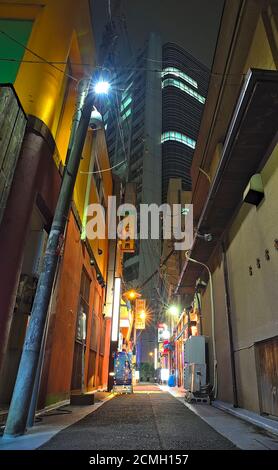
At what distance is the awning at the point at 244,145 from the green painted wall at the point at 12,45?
5768 millimetres

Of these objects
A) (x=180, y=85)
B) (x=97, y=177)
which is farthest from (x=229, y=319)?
(x=180, y=85)

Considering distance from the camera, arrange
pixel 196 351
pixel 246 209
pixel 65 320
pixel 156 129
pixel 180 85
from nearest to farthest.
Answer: pixel 246 209 < pixel 65 320 < pixel 196 351 < pixel 156 129 < pixel 180 85

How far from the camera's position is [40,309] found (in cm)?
499

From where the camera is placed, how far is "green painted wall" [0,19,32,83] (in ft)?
26.7

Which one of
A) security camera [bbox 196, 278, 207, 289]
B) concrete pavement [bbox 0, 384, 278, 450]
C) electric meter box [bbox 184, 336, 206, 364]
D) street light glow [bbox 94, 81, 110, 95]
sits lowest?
concrete pavement [bbox 0, 384, 278, 450]

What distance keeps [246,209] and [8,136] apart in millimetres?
5814

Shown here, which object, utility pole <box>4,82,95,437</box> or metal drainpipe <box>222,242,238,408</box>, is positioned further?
metal drainpipe <box>222,242,238,408</box>

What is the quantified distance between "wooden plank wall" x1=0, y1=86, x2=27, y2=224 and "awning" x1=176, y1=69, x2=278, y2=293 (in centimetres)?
441

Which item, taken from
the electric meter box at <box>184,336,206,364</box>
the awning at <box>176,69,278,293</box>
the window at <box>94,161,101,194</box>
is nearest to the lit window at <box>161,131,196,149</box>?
the window at <box>94,161,101,194</box>

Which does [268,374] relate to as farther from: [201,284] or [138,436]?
[201,284]

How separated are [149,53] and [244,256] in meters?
80.3

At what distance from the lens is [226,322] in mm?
9836

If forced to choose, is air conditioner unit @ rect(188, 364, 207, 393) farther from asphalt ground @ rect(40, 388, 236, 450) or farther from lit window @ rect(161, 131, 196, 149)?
lit window @ rect(161, 131, 196, 149)
